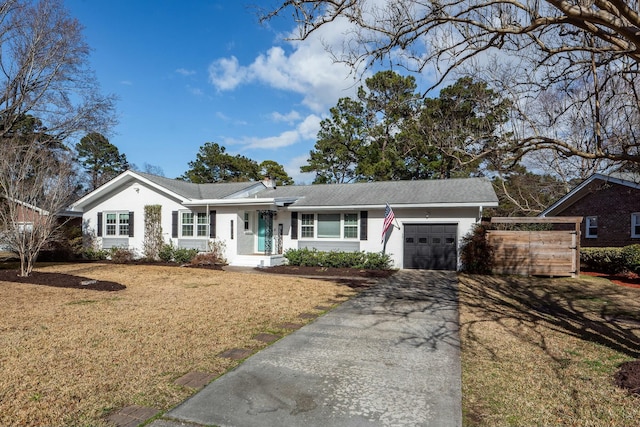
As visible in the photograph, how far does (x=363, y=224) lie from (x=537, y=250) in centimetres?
660

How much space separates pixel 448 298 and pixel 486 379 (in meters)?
5.19

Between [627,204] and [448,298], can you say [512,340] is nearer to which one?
A: [448,298]

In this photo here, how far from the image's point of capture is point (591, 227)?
19109 mm

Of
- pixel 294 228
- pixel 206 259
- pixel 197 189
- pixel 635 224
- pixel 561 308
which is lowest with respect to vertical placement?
pixel 561 308

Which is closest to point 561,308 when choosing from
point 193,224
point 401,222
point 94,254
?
point 401,222

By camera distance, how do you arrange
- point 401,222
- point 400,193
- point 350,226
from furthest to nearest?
point 400,193 → point 350,226 → point 401,222

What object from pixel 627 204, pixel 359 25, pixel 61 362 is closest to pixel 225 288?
pixel 61 362

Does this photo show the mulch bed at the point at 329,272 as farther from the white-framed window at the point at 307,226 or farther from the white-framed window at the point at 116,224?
the white-framed window at the point at 116,224

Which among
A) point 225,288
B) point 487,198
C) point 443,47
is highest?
point 443,47

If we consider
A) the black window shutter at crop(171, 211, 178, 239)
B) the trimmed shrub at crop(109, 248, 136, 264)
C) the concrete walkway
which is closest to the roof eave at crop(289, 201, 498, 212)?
the black window shutter at crop(171, 211, 178, 239)

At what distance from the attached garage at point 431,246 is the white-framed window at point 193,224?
962 cm

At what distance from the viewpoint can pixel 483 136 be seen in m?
5.95

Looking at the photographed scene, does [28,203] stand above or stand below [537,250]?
above

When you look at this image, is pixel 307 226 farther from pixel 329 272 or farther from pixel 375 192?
pixel 375 192
